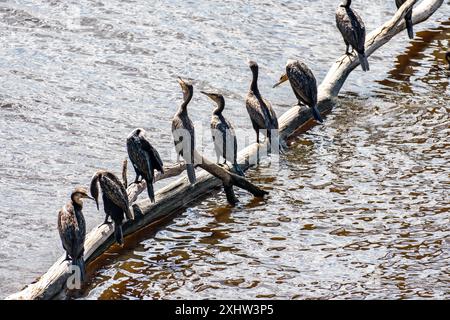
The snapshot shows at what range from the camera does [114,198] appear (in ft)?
33.2

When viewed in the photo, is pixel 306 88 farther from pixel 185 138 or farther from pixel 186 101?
pixel 185 138

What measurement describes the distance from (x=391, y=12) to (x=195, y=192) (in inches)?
304

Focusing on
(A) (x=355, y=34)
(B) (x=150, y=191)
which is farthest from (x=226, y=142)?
(A) (x=355, y=34)

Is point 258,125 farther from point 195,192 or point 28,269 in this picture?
point 28,269

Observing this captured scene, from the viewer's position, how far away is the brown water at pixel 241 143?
10.4 m

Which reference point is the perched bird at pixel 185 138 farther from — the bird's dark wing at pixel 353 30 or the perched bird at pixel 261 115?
the bird's dark wing at pixel 353 30

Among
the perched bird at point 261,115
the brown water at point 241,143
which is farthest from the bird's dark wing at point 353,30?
the perched bird at point 261,115

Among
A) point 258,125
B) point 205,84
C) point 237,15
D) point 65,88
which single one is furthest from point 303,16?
point 258,125

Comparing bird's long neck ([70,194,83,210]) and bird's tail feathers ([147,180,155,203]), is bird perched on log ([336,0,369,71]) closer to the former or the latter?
bird's tail feathers ([147,180,155,203])

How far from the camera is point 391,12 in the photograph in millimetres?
18219

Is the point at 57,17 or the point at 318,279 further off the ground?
the point at 57,17

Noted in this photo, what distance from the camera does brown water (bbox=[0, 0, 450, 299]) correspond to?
10.4 metres

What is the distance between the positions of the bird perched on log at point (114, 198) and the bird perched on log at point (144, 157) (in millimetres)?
392

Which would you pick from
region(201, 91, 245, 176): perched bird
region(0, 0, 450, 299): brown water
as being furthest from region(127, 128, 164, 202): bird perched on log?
region(201, 91, 245, 176): perched bird
